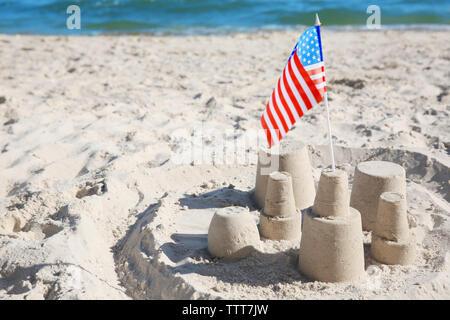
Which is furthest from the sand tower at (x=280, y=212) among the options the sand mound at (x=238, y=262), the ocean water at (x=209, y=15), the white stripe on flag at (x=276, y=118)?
the ocean water at (x=209, y=15)

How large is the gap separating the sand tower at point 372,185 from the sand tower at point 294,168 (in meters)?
0.44

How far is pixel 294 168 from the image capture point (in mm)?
4301

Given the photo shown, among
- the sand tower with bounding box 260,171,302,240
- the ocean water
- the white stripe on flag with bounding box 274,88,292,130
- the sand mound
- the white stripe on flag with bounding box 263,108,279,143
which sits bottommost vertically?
the sand mound

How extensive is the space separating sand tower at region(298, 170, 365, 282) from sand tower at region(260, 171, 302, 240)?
0.44 metres

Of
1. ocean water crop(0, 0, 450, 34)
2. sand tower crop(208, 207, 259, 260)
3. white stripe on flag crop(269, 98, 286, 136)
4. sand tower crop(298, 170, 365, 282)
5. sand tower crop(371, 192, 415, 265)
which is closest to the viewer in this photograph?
sand tower crop(298, 170, 365, 282)

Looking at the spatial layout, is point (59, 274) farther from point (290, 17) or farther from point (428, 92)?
point (290, 17)

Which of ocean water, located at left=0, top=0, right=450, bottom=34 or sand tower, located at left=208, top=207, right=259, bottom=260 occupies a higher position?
ocean water, located at left=0, top=0, right=450, bottom=34

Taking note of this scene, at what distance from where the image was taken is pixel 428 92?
759 centimetres

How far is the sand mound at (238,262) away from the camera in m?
3.31

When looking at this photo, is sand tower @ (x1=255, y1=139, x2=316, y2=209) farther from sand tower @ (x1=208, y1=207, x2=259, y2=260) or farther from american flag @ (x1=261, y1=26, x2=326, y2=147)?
sand tower @ (x1=208, y1=207, x2=259, y2=260)

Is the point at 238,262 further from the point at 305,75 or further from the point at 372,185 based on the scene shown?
the point at 305,75

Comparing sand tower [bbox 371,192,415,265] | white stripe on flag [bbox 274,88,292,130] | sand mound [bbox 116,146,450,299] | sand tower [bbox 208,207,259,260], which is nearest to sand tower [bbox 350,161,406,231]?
sand mound [bbox 116,146,450,299]

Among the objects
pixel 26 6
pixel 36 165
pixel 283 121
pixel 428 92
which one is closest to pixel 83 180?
pixel 36 165

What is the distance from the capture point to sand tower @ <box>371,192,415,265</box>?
11.4ft
